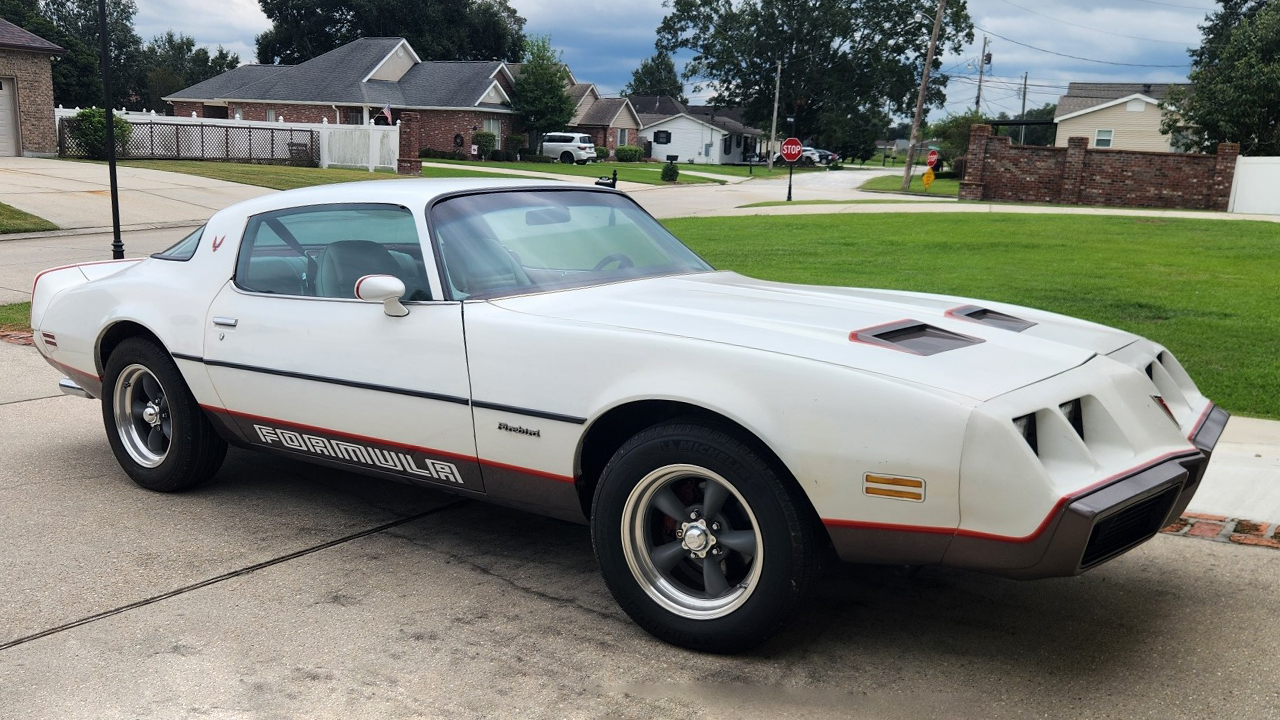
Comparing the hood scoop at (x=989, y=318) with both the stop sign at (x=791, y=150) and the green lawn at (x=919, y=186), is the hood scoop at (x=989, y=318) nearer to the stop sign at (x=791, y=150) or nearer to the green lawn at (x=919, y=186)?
the stop sign at (x=791, y=150)

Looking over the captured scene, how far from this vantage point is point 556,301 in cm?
388

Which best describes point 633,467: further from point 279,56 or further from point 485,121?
point 279,56

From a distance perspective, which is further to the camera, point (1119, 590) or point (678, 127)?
point (678, 127)

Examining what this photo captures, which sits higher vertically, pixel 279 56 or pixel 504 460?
pixel 279 56

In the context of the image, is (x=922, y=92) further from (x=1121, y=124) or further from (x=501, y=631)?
(x=501, y=631)

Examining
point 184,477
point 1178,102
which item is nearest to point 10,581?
point 184,477

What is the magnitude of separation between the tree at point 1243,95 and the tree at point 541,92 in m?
32.0

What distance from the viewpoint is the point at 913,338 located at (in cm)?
343

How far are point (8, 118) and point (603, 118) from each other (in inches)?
1638

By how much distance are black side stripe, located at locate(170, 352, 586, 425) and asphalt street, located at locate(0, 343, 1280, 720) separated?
2.28ft

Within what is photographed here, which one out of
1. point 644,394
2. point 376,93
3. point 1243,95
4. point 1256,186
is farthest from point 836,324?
point 376,93

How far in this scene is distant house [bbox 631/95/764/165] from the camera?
8081 cm

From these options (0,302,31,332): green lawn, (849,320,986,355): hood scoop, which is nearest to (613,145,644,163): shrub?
(0,302,31,332): green lawn

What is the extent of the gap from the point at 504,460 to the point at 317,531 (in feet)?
4.15
